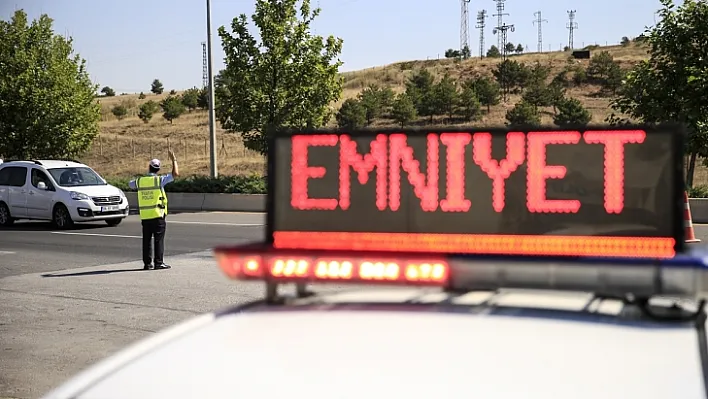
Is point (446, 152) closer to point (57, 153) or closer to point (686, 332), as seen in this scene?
point (686, 332)

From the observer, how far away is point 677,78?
81.4 ft

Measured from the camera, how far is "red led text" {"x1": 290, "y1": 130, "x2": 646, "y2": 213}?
7.20 ft

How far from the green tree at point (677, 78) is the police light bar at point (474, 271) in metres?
23.2

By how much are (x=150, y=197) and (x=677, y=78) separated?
16.5 metres

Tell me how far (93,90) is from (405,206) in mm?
41806

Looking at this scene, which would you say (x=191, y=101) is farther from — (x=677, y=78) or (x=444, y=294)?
(x=444, y=294)

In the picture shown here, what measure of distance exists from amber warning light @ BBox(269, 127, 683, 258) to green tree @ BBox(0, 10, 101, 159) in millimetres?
37988

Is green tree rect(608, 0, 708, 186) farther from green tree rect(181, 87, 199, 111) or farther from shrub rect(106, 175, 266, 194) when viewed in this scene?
green tree rect(181, 87, 199, 111)

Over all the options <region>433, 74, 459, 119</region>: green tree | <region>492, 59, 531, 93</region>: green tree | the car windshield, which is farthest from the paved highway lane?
<region>492, 59, 531, 93</region>: green tree

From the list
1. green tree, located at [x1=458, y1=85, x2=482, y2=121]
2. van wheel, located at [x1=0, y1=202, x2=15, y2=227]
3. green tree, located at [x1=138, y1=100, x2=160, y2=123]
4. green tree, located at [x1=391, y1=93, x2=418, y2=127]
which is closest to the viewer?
van wheel, located at [x1=0, y1=202, x2=15, y2=227]

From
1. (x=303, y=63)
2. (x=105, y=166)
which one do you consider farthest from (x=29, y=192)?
(x=105, y=166)

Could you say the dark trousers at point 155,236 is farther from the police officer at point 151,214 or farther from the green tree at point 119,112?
Result: the green tree at point 119,112

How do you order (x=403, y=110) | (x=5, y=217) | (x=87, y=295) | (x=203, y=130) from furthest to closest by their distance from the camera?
(x=203, y=130), (x=403, y=110), (x=5, y=217), (x=87, y=295)

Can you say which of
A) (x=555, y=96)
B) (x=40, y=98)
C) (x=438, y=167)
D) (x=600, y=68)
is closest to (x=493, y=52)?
(x=600, y=68)
